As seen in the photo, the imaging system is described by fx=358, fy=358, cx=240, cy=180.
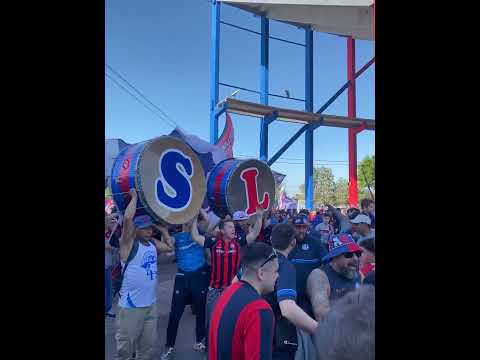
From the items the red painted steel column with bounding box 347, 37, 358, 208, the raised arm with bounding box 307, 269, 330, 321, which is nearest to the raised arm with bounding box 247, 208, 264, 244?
the raised arm with bounding box 307, 269, 330, 321

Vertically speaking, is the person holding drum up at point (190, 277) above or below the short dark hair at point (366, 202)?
below

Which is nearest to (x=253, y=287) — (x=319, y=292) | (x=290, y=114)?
(x=319, y=292)

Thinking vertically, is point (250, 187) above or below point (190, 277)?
above

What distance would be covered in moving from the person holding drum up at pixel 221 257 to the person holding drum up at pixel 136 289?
776 millimetres

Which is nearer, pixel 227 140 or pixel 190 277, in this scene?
pixel 190 277

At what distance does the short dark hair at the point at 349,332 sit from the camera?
1069 millimetres

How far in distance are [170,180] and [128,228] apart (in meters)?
0.50

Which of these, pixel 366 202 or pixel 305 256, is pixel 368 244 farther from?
pixel 366 202

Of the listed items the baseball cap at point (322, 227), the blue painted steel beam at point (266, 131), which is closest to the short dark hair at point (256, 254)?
the baseball cap at point (322, 227)

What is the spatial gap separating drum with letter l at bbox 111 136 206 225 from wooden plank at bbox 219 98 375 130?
3.63 m

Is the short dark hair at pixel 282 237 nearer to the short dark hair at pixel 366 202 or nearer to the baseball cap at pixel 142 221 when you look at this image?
the baseball cap at pixel 142 221

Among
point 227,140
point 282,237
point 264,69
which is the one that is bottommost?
point 282,237

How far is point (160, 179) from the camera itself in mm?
2832
